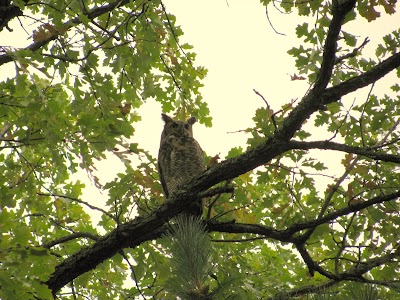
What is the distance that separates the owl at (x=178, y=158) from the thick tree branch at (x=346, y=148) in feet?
7.79

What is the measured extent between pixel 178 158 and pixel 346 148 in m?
3.07

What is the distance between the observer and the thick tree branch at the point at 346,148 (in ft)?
11.4

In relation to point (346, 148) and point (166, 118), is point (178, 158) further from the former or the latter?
point (346, 148)

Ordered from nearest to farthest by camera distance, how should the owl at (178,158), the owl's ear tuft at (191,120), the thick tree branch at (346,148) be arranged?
the thick tree branch at (346,148) < the owl at (178,158) < the owl's ear tuft at (191,120)

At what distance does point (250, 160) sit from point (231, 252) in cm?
139

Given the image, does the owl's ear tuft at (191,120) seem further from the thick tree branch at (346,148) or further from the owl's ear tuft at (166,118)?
the thick tree branch at (346,148)

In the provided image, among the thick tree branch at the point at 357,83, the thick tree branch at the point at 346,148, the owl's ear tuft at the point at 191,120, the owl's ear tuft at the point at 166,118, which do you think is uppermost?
the owl's ear tuft at the point at 166,118

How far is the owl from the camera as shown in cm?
624

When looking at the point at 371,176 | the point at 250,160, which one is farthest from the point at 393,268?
the point at 250,160

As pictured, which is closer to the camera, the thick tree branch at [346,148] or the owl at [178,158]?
the thick tree branch at [346,148]

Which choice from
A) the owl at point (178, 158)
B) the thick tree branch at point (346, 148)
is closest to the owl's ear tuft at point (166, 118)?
the owl at point (178, 158)

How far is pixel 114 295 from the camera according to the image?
5543 millimetres

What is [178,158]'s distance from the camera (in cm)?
641

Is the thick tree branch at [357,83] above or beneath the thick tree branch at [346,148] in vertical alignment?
above
